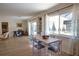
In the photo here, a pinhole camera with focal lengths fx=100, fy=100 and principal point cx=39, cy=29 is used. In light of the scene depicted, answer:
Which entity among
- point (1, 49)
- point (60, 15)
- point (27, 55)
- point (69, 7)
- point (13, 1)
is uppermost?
point (13, 1)

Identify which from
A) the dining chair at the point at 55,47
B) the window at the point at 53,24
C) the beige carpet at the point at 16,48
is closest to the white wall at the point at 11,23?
the beige carpet at the point at 16,48

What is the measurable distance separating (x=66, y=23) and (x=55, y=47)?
1.69ft

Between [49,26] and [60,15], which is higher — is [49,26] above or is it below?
below

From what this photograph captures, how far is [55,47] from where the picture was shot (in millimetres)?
1968

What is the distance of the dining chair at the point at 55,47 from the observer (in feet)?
6.31

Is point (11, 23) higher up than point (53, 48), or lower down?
higher up

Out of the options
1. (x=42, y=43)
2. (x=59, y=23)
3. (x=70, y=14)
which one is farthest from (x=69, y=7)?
(x=42, y=43)

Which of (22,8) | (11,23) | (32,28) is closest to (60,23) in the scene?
(32,28)

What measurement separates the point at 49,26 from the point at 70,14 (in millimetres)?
474

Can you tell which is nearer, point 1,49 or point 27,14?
point 1,49

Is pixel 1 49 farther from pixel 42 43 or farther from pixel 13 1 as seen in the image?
pixel 13 1

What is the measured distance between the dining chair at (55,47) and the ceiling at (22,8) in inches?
27.5

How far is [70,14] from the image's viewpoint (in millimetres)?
1874

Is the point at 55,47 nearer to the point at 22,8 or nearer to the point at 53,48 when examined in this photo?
the point at 53,48
